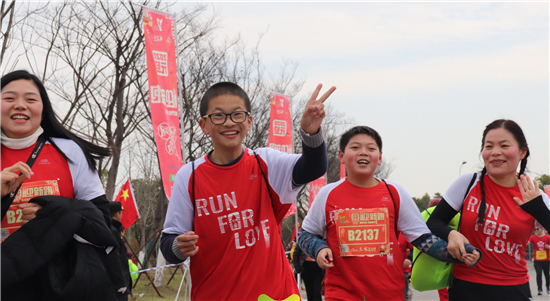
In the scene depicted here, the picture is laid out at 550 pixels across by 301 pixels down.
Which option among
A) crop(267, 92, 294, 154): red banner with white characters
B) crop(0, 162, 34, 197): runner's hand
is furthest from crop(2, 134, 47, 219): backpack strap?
crop(267, 92, 294, 154): red banner with white characters

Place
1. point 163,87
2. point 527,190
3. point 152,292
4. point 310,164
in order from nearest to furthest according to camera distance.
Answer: point 310,164 → point 527,190 → point 163,87 → point 152,292

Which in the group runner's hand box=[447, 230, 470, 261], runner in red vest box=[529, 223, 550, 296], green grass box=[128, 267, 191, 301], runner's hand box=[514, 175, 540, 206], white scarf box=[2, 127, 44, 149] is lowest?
green grass box=[128, 267, 191, 301]

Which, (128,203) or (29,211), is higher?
(29,211)

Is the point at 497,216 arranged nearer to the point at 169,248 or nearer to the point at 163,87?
the point at 169,248

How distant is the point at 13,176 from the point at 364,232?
242cm

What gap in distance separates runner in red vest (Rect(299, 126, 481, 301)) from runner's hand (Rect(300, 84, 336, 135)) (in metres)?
1.21

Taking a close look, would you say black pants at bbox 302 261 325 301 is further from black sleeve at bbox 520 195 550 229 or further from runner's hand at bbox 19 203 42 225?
runner's hand at bbox 19 203 42 225

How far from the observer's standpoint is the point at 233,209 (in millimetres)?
3191

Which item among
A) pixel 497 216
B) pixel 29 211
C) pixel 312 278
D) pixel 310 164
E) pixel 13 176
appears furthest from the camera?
pixel 312 278

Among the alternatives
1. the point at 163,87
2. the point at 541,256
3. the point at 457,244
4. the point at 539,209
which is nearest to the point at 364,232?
the point at 457,244

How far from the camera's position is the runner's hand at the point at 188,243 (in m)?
2.92

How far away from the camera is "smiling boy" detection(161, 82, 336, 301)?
10.2ft

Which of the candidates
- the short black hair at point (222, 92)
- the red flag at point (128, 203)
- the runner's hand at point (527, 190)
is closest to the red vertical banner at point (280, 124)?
the red flag at point (128, 203)

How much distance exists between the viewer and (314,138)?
9.52 feet
